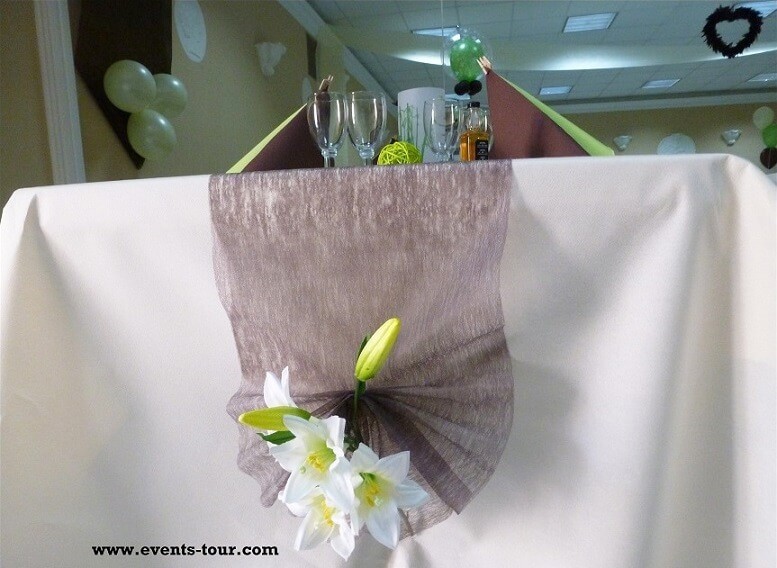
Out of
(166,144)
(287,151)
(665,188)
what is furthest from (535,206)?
(166,144)

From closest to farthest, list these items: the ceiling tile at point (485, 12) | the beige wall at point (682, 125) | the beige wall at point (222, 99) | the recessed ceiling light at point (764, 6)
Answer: the beige wall at point (222, 99), the ceiling tile at point (485, 12), the recessed ceiling light at point (764, 6), the beige wall at point (682, 125)

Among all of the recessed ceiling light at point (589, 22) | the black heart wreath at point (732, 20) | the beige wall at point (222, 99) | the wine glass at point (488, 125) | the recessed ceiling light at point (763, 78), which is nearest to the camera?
the wine glass at point (488, 125)

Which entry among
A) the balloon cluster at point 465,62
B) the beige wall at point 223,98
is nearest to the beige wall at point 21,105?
the beige wall at point 223,98

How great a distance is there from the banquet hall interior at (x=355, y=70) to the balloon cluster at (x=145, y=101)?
4.1 inches

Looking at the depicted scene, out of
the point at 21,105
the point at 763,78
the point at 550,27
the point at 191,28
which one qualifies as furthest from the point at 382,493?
the point at 763,78

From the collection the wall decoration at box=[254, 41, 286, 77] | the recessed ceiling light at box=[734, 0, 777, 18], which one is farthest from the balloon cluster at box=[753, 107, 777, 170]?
the wall decoration at box=[254, 41, 286, 77]

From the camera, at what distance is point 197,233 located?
0.48 m

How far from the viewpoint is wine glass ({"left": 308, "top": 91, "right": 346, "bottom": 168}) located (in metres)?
0.68

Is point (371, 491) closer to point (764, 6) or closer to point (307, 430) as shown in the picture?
point (307, 430)

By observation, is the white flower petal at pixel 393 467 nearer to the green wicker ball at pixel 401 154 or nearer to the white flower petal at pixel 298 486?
the white flower petal at pixel 298 486

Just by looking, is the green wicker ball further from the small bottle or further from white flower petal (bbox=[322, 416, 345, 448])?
white flower petal (bbox=[322, 416, 345, 448])

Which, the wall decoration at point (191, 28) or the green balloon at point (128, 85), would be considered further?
the wall decoration at point (191, 28)

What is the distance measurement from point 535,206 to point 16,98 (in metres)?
1.95

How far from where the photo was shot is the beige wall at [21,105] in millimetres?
1712
